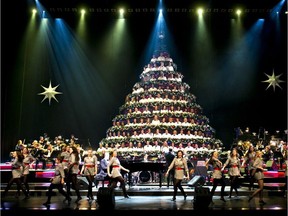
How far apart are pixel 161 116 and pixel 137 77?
13.7 feet

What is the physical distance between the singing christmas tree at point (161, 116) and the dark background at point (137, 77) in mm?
1741

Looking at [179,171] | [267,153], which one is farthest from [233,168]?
[267,153]

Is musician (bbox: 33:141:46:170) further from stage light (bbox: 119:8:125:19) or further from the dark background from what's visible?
→ stage light (bbox: 119:8:125:19)

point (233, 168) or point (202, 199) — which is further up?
point (233, 168)

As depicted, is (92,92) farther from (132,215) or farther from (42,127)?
(132,215)

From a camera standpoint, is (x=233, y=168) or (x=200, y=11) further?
(x=200, y=11)

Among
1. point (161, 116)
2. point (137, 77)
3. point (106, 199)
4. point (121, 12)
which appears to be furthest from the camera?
point (137, 77)

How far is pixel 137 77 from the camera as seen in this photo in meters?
19.2

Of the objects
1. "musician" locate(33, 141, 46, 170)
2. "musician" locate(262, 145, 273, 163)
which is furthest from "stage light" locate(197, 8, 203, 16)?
"musician" locate(33, 141, 46, 170)

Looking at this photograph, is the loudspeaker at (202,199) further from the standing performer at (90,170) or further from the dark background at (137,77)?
the dark background at (137,77)

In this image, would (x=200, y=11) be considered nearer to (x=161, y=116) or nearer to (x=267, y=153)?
(x=161, y=116)

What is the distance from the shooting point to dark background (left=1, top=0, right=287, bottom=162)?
18484mm

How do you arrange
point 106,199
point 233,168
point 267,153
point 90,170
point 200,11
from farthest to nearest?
point 200,11, point 267,153, point 233,168, point 90,170, point 106,199

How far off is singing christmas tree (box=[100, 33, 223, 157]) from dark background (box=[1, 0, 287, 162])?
1.74 meters
